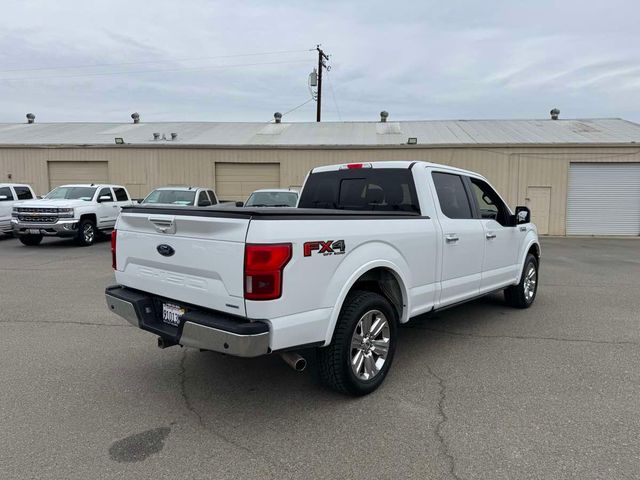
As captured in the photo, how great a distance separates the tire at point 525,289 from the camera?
255 inches

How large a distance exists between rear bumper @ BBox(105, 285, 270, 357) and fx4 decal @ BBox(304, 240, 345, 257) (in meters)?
0.58

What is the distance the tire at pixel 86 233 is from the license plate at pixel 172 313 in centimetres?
1135

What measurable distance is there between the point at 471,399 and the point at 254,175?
17.6 metres

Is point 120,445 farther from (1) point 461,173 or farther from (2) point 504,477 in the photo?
(1) point 461,173

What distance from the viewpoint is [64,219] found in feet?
42.8

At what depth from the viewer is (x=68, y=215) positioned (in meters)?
13.1

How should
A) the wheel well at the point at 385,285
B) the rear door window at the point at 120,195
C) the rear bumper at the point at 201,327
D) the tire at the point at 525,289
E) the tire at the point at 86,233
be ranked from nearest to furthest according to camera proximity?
the rear bumper at the point at 201,327 < the wheel well at the point at 385,285 < the tire at the point at 525,289 < the tire at the point at 86,233 < the rear door window at the point at 120,195

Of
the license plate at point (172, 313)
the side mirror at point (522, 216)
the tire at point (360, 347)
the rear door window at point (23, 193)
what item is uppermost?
A: the rear door window at point (23, 193)

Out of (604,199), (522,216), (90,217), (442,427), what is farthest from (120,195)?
(604,199)

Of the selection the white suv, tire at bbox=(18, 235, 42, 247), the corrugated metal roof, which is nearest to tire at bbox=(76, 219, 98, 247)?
tire at bbox=(18, 235, 42, 247)

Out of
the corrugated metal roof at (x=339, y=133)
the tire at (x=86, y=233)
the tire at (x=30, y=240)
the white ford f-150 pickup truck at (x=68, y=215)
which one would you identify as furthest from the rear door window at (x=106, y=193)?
the corrugated metal roof at (x=339, y=133)

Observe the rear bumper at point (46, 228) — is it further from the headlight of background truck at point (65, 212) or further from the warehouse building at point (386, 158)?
the warehouse building at point (386, 158)

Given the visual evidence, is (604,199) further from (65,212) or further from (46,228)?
(46,228)

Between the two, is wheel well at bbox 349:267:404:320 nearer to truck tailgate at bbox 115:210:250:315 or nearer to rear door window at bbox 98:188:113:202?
truck tailgate at bbox 115:210:250:315
